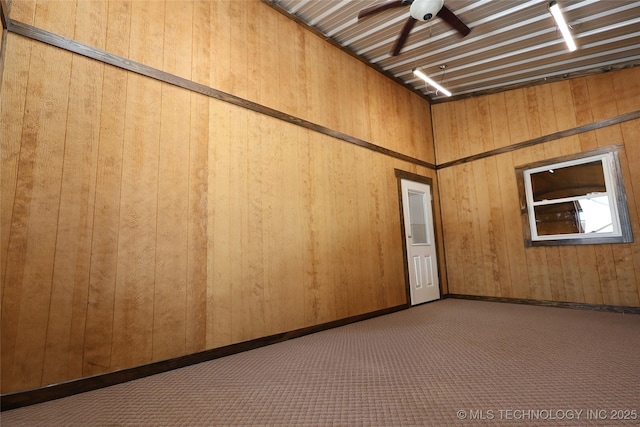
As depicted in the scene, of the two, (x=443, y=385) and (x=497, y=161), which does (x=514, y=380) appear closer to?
(x=443, y=385)

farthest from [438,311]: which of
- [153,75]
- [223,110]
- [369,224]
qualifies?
[153,75]

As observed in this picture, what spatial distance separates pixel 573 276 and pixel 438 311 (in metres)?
2.02

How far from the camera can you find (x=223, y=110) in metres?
3.10

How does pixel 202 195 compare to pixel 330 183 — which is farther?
pixel 330 183

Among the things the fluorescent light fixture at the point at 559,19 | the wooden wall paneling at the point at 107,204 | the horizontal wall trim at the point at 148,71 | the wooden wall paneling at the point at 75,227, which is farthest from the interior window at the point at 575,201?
the wooden wall paneling at the point at 75,227

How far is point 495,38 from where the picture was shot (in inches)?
161

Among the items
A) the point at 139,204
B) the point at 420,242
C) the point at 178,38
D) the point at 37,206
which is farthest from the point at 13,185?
the point at 420,242

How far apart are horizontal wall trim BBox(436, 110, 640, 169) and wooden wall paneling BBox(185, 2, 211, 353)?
465cm

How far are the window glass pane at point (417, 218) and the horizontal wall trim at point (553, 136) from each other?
0.93 m

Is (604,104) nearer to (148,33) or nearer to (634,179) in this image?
(634,179)

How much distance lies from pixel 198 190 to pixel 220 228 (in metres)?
0.41

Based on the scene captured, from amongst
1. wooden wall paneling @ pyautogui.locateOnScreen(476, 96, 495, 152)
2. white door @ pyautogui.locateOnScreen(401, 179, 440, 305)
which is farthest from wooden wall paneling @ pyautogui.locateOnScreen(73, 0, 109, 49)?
wooden wall paneling @ pyautogui.locateOnScreen(476, 96, 495, 152)

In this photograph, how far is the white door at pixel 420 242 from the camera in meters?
5.06

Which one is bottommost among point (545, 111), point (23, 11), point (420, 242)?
point (420, 242)
